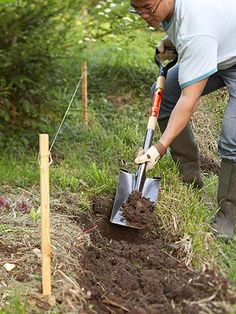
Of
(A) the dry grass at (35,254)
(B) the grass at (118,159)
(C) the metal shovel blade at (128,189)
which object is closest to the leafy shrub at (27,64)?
(B) the grass at (118,159)

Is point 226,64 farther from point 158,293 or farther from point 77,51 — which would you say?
point 77,51

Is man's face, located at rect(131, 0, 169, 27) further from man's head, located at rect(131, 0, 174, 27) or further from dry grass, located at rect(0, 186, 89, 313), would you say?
dry grass, located at rect(0, 186, 89, 313)

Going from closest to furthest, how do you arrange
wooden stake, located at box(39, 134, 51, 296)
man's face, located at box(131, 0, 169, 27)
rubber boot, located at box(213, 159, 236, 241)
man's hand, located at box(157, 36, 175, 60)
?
wooden stake, located at box(39, 134, 51, 296) < man's face, located at box(131, 0, 169, 27) < rubber boot, located at box(213, 159, 236, 241) < man's hand, located at box(157, 36, 175, 60)

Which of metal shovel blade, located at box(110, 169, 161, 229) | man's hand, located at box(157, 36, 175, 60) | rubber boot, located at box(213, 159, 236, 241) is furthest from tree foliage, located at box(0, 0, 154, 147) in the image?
rubber boot, located at box(213, 159, 236, 241)

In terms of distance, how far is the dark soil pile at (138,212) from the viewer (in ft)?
12.9

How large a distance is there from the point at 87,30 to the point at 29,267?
4325 mm

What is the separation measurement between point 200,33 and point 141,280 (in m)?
1.45

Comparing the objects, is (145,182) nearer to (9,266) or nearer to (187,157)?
(187,157)

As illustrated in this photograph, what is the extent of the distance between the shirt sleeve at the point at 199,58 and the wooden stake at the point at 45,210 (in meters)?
1.01

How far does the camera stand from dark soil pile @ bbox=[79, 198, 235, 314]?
299cm

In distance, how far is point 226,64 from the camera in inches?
148

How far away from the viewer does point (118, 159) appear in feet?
17.2

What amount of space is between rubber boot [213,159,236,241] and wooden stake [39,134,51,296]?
1271 mm

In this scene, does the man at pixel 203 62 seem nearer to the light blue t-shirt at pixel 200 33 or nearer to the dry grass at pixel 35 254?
the light blue t-shirt at pixel 200 33
